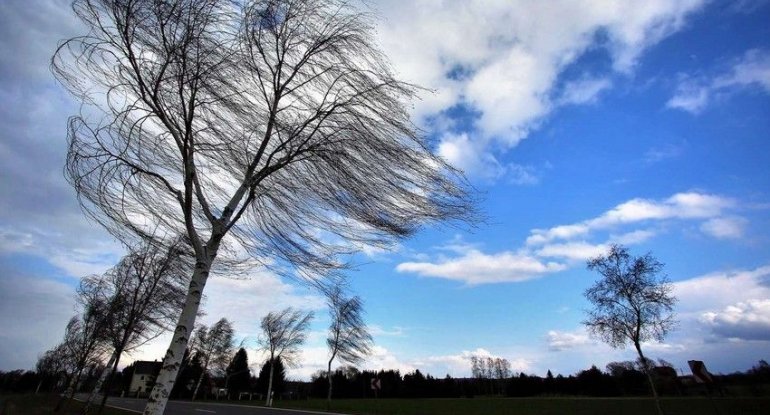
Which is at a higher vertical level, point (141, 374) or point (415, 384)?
point (141, 374)

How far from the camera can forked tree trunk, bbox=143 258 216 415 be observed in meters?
4.44

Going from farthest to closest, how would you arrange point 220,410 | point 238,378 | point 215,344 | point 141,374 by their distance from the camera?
point 141,374 < point 238,378 < point 215,344 < point 220,410

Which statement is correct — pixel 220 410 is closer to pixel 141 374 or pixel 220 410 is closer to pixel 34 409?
pixel 34 409

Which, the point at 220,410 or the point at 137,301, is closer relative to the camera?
the point at 137,301

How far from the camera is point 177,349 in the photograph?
466cm

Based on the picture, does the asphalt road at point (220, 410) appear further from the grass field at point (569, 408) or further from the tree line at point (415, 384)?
the tree line at point (415, 384)

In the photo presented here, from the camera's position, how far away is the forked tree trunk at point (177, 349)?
444 cm

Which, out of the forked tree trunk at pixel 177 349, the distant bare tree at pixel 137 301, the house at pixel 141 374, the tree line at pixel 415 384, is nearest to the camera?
the forked tree trunk at pixel 177 349

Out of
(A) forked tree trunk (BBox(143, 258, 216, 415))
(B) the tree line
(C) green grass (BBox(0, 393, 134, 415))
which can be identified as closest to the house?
(B) the tree line

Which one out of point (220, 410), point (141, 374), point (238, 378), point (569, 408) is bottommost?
point (569, 408)

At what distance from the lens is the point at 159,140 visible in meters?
5.70

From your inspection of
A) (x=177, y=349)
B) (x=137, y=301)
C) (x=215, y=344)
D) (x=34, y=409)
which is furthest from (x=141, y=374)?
(x=177, y=349)

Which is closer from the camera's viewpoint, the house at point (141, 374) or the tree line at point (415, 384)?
the tree line at point (415, 384)

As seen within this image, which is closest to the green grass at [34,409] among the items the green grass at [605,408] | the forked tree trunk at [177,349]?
the green grass at [605,408]
